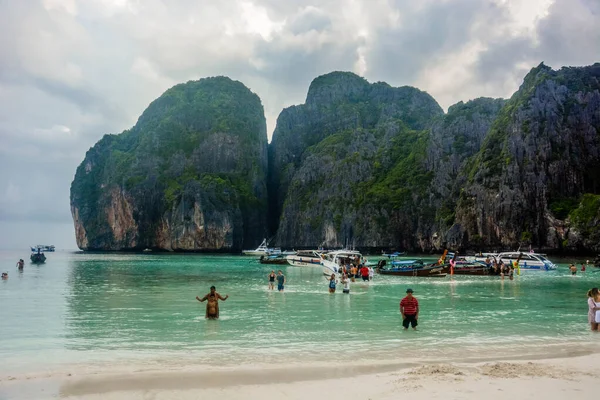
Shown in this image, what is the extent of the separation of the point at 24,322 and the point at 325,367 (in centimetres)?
1445

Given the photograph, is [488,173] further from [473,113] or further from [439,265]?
[439,265]

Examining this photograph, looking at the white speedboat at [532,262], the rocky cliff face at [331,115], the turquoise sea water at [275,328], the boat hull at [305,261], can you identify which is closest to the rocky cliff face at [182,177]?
the rocky cliff face at [331,115]

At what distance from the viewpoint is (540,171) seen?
95.0 m

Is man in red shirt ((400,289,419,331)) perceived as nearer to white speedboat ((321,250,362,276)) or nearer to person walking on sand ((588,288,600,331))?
person walking on sand ((588,288,600,331))

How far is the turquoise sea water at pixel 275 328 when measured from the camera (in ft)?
44.5

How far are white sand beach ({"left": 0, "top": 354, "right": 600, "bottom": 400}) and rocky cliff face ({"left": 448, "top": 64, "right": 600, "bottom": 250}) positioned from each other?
8651cm

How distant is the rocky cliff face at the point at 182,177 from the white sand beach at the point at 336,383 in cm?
13810

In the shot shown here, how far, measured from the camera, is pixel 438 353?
13.7 meters

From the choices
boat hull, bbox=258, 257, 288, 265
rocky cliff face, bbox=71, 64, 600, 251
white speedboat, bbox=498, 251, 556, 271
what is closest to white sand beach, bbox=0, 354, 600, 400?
white speedboat, bbox=498, 251, 556, 271

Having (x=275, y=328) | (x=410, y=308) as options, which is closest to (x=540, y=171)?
(x=410, y=308)

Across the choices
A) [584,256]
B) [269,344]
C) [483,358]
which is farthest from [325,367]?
[584,256]

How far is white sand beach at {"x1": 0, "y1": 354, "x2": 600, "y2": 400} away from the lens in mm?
9328

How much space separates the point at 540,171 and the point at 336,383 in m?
97.3

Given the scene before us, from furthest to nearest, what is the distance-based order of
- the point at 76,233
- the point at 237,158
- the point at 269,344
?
the point at 76,233
the point at 237,158
the point at 269,344
